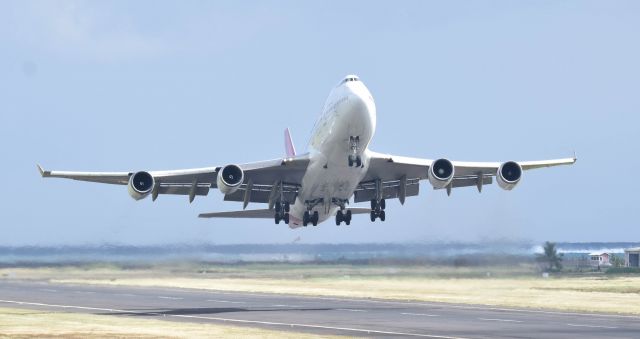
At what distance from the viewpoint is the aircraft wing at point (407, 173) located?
45938mm

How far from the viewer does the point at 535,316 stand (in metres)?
43.9

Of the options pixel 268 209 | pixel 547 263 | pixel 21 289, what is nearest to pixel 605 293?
pixel 547 263

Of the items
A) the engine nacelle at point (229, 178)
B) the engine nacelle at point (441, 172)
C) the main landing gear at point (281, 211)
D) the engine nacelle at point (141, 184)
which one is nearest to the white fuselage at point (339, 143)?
the main landing gear at point (281, 211)

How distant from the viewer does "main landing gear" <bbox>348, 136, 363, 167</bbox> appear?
135 ft

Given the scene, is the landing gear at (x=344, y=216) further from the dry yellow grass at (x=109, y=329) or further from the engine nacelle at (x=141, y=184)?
the dry yellow grass at (x=109, y=329)

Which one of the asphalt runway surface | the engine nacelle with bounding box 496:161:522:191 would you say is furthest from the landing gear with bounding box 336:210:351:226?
the engine nacelle with bounding box 496:161:522:191

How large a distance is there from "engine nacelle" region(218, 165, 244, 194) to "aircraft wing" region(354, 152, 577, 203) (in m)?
5.42

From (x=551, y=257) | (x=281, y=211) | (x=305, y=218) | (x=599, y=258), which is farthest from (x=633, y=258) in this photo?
(x=281, y=211)

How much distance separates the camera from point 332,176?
144 feet

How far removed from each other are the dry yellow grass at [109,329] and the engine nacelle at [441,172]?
36.5 feet

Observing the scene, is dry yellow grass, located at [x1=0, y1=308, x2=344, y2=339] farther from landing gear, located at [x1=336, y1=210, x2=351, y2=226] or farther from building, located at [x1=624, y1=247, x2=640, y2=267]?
A: building, located at [x1=624, y1=247, x2=640, y2=267]

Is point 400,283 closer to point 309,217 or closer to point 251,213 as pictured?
point 251,213

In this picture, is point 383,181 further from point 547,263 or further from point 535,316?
point 547,263

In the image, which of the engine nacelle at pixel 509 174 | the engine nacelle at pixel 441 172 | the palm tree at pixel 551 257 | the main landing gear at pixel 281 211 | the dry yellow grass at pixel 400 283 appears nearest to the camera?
the engine nacelle at pixel 441 172
